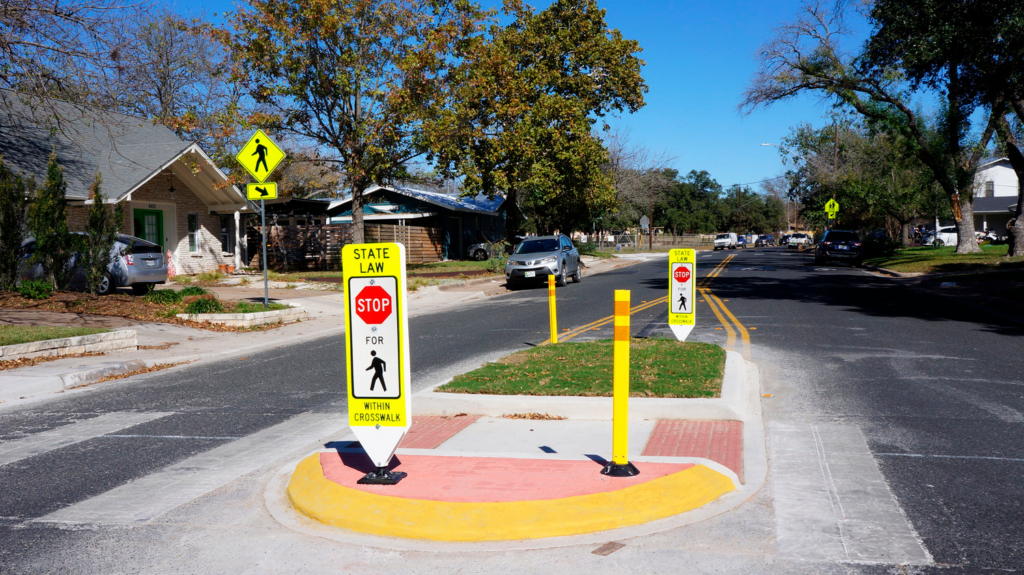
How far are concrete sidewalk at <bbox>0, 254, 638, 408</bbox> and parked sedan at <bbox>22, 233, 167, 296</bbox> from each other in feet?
6.07

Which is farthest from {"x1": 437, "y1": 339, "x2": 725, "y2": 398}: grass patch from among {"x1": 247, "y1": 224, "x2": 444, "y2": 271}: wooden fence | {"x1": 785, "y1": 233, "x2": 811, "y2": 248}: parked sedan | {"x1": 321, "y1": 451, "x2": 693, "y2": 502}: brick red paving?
{"x1": 785, "y1": 233, "x2": 811, "y2": 248}: parked sedan

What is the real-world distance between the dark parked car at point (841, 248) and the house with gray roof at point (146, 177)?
26.5m

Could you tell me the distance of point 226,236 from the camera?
29156mm

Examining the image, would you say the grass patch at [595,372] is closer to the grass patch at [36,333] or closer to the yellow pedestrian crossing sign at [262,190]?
the grass patch at [36,333]

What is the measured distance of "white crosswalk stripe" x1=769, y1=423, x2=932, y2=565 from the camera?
13.0ft

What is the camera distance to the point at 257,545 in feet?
13.7

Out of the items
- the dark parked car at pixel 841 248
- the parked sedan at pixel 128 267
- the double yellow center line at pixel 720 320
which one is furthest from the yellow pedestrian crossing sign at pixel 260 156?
the dark parked car at pixel 841 248

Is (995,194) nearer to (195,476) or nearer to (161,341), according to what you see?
(161,341)

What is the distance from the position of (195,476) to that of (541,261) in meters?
19.1

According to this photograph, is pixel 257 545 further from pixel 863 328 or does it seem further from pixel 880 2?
pixel 880 2

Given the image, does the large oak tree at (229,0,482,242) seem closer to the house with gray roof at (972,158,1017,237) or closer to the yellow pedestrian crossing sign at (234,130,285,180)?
the yellow pedestrian crossing sign at (234,130,285,180)

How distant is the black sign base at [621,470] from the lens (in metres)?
Answer: 4.91

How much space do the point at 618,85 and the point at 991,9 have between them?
2160 cm

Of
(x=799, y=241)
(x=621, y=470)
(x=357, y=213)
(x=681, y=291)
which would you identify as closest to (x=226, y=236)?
(x=357, y=213)
